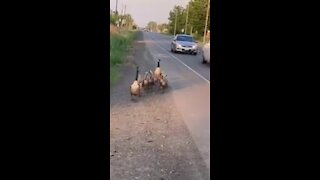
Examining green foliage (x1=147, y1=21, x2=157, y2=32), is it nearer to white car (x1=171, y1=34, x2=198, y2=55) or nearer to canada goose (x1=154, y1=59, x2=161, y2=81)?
white car (x1=171, y1=34, x2=198, y2=55)

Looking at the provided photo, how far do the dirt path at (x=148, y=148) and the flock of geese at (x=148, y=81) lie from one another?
23 centimetres

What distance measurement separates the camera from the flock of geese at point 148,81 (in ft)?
6.50

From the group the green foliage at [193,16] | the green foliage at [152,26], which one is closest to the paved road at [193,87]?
the green foliage at [152,26]

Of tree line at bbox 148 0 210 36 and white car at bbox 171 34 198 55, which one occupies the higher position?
tree line at bbox 148 0 210 36

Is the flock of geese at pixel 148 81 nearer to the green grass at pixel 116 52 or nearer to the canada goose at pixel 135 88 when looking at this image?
the canada goose at pixel 135 88

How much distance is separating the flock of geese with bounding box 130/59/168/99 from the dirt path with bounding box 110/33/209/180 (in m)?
0.23

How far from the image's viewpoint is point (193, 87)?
7.45 ft

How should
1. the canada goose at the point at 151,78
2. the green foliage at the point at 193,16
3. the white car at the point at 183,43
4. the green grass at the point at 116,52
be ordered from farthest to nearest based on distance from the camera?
the canada goose at the point at 151,78 → the white car at the point at 183,43 → the green foliage at the point at 193,16 → the green grass at the point at 116,52

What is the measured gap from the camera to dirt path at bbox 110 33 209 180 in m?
1.55

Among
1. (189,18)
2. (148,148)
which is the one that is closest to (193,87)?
(189,18)

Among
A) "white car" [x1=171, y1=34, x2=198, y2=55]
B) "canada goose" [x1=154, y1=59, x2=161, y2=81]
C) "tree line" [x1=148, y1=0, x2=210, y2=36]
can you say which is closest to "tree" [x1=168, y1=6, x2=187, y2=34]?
"tree line" [x1=148, y1=0, x2=210, y2=36]
